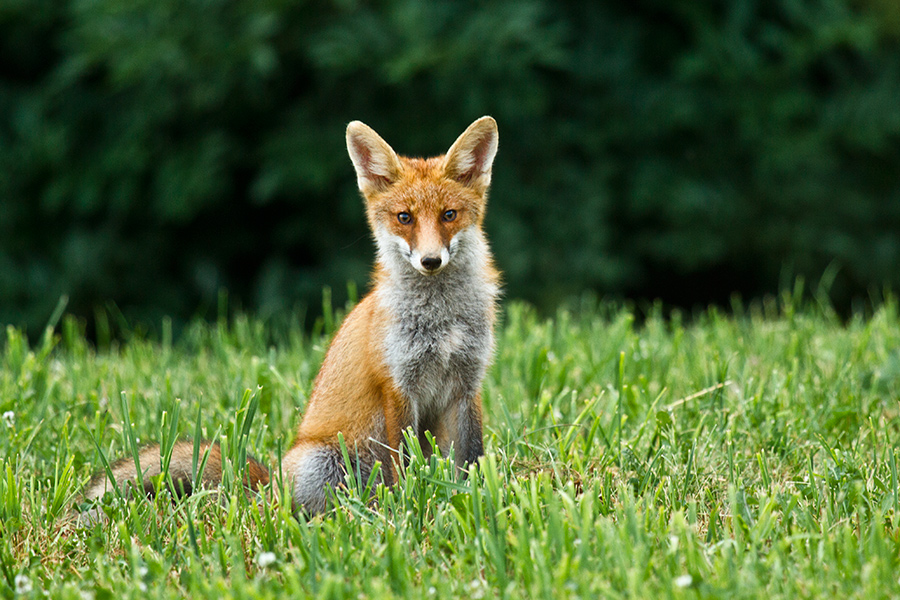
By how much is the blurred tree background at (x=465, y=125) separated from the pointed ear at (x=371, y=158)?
3920mm

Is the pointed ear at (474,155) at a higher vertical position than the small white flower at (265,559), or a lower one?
higher

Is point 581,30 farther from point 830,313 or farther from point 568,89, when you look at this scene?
point 830,313

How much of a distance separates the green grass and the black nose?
26.1 inches

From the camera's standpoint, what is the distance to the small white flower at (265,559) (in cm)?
246

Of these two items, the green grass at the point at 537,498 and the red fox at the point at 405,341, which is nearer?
the green grass at the point at 537,498

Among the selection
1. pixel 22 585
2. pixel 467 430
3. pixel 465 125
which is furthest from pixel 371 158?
pixel 465 125

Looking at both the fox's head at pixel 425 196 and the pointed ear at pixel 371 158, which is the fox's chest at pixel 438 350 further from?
the pointed ear at pixel 371 158

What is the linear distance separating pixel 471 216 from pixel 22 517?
186cm

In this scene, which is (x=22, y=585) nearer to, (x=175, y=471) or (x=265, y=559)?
(x=265, y=559)

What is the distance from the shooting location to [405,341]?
3273 millimetres

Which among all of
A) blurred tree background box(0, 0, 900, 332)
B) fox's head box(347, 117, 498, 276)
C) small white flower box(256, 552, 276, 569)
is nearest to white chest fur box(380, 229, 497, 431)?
fox's head box(347, 117, 498, 276)

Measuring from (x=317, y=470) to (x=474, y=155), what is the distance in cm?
134

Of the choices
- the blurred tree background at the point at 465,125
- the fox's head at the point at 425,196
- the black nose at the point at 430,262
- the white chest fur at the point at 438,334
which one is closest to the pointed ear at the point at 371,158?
the fox's head at the point at 425,196

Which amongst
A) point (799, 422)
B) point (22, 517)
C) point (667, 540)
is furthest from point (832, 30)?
point (22, 517)
